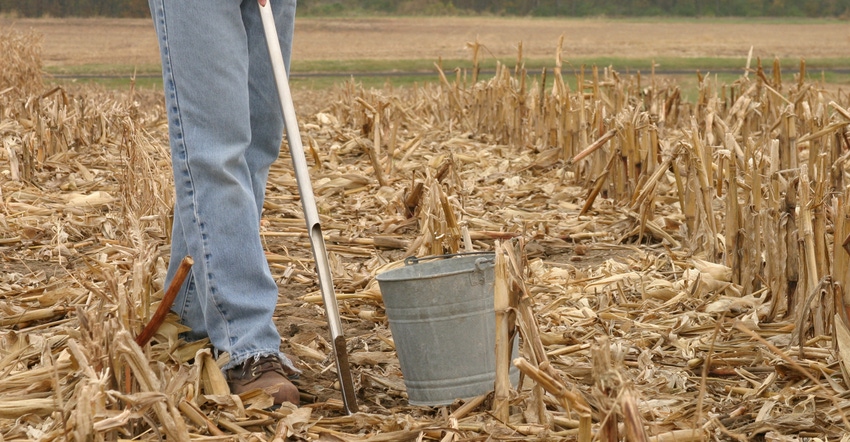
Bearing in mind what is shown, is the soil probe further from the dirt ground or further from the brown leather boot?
the dirt ground

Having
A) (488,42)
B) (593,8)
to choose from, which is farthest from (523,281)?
(593,8)

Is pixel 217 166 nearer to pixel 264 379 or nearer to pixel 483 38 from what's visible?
pixel 264 379

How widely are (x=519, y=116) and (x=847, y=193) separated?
489 cm

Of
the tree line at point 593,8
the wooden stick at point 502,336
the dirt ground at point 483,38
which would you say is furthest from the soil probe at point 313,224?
the tree line at point 593,8

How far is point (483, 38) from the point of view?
3669 cm

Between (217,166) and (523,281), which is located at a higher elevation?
(217,166)

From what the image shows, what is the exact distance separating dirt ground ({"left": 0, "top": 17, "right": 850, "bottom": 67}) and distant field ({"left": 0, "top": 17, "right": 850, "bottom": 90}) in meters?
0.04

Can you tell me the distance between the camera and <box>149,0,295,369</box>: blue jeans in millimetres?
2492

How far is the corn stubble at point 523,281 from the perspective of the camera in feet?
7.40

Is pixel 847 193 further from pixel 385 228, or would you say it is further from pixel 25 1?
pixel 25 1

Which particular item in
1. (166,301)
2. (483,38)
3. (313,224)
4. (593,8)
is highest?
(593,8)

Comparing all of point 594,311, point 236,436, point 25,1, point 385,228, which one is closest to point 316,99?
point 385,228

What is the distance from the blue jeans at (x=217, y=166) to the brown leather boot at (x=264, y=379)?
0.02m

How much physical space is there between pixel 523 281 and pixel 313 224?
65cm
